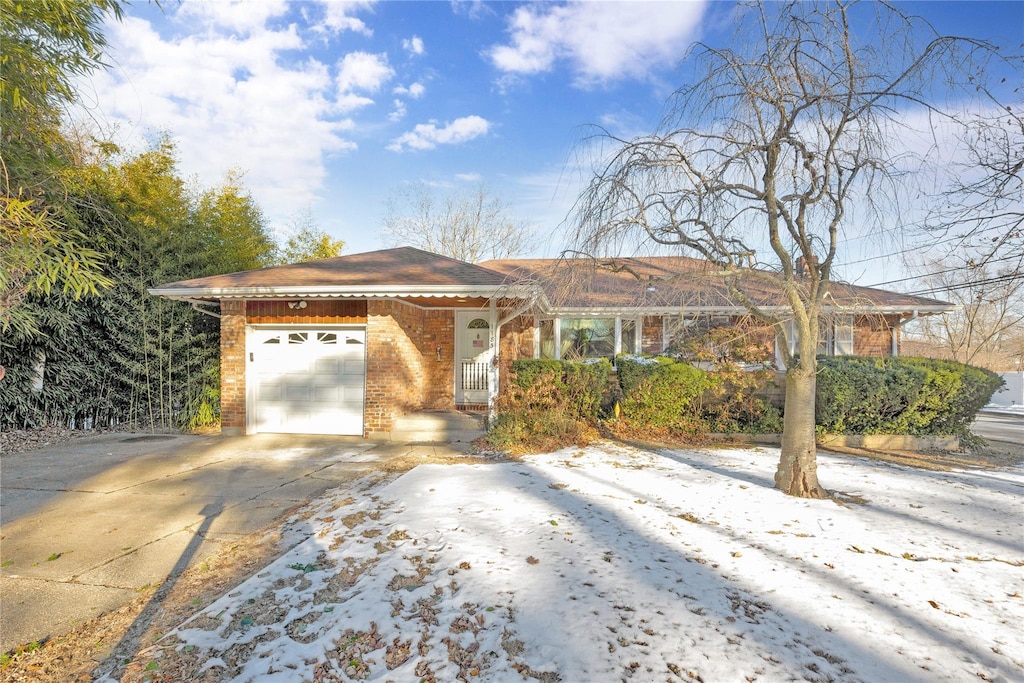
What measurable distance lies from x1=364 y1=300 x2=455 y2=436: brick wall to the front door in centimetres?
17

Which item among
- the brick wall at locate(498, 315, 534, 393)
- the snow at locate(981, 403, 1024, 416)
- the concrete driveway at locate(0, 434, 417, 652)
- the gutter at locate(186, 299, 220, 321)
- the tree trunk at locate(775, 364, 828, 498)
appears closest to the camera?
the concrete driveway at locate(0, 434, 417, 652)

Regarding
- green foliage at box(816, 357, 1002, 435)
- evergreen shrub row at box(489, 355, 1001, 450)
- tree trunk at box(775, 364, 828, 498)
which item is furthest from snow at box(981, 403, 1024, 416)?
tree trunk at box(775, 364, 828, 498)

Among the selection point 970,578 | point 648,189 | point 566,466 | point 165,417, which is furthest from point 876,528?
point 165,417

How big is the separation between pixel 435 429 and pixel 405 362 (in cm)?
146

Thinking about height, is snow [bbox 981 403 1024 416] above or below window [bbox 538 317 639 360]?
below

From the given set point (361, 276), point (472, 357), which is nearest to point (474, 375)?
point (472, 357)

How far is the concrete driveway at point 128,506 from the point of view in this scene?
324cm

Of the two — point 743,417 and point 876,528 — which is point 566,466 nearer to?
point 876,528

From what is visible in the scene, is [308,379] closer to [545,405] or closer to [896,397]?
[545,405]

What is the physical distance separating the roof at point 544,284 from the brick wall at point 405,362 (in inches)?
26.9

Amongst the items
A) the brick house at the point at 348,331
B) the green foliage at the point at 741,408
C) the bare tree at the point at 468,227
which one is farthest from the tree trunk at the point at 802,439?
the bare tree at the point at 468,227

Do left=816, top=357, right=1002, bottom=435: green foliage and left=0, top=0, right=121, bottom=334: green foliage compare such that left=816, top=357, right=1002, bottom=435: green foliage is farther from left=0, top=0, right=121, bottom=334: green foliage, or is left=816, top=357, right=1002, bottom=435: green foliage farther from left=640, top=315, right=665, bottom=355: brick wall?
left=0, top=0, right=121, bottom=334: green foliage

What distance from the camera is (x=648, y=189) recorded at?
16.2 feet

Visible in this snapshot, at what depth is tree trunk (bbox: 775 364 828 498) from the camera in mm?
5004
